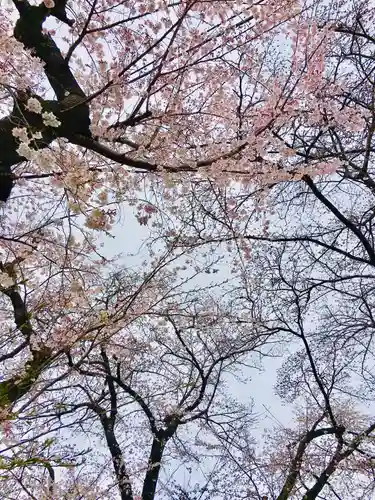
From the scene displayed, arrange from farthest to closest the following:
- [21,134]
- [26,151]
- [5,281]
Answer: [5,281] < [21,134] < [26,151]

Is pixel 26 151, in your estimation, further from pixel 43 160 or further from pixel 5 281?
pixel 5 281

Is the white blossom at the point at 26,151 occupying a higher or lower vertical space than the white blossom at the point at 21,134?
lower

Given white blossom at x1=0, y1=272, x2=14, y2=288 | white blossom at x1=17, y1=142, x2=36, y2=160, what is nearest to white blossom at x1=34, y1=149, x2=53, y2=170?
white blossom at x1=17, y1=142, x2=36, y2=160

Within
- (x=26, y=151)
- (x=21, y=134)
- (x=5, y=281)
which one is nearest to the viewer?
(x=26, y=151)

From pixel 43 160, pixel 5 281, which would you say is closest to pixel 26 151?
pixel 43 160

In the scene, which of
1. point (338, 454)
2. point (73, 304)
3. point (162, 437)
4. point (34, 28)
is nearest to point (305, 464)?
point (338, 454)

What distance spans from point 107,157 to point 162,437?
20.2 ft

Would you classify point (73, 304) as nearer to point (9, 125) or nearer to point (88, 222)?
point (88, 222)

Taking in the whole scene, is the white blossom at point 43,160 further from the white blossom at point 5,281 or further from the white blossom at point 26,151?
the white blossom at point 5,281

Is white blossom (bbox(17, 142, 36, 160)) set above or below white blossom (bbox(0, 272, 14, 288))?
above

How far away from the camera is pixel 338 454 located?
719 cm

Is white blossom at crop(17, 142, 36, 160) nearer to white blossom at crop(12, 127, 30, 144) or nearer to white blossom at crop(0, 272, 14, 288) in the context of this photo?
white blossom at crop(12, 127, 30, 144)

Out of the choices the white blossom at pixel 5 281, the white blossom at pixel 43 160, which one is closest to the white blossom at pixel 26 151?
the white blossom at pixel 43 160

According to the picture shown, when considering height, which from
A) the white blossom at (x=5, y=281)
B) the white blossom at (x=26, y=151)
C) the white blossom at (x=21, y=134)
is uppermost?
the white blossom at (x=21, y=134)
